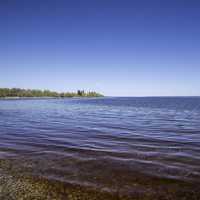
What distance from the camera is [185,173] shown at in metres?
7.93

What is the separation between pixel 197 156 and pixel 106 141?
5.96 m

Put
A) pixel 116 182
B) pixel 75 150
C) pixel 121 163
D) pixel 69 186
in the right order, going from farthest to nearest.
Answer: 1. pixel 75 150
2. pixel 121 163
3. pixel 116 182
4. pixel 69 186

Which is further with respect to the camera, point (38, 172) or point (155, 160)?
point (155, 160)

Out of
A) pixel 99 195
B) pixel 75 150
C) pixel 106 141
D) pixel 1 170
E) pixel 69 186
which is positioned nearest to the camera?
pixel 99 195

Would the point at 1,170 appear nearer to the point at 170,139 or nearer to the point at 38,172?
the point at 38,172

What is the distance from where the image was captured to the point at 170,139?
14578mm

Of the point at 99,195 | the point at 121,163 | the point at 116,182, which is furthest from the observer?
the point at 121,163

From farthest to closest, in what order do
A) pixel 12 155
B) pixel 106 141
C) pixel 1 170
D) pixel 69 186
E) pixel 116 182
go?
pixel 106 141, pixel 12 155, pixel 1 170, pixel 116 182, pixel 69 186

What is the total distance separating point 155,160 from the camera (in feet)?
31.3

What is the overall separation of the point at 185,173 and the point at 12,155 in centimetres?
832

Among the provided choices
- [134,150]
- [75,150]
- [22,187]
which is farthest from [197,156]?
[22,187]

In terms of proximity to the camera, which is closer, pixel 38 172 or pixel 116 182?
pixel 116 182

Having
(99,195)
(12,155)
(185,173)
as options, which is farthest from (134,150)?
(12,155)

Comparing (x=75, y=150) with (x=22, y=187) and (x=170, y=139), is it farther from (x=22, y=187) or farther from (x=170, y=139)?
(x=170, y=139)
